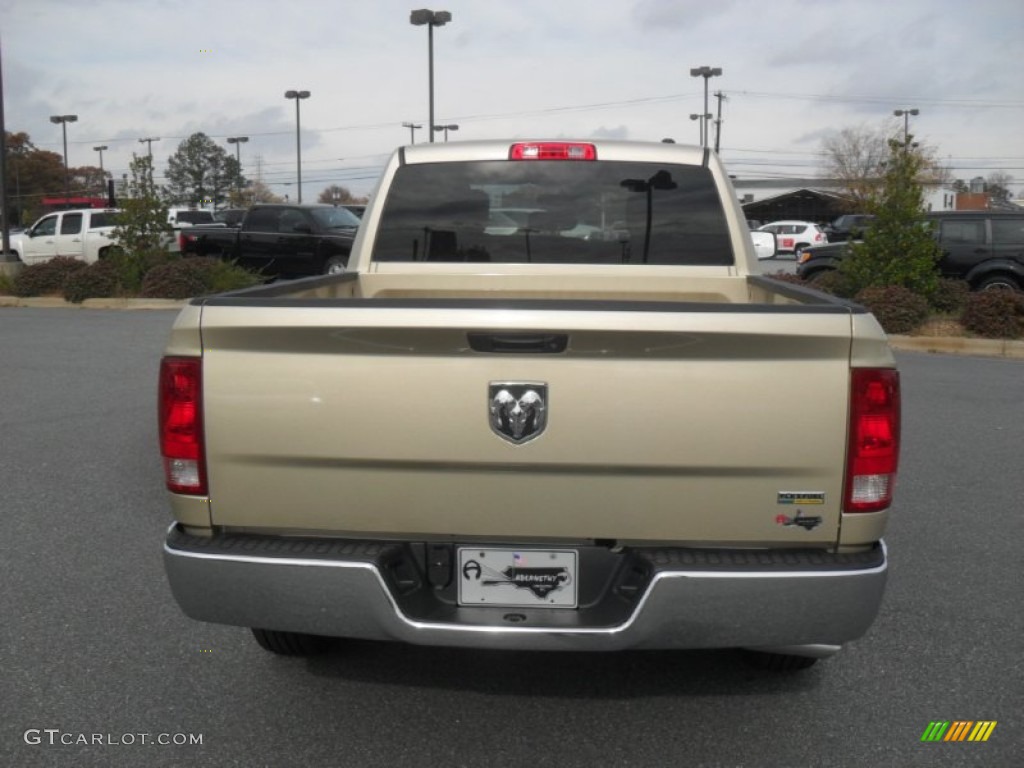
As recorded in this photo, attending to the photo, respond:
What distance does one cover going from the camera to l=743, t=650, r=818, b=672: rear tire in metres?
3.65

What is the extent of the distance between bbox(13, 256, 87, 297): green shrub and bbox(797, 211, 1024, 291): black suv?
54.6 feet

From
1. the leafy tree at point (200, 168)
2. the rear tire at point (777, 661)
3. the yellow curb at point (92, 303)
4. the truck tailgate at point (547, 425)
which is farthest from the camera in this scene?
the leafy tree at point (200, 168)

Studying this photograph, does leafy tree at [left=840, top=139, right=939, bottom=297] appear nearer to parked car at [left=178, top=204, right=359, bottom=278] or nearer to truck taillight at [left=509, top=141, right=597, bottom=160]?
parked car at [left=178, top=204, right=359, bottom=278]

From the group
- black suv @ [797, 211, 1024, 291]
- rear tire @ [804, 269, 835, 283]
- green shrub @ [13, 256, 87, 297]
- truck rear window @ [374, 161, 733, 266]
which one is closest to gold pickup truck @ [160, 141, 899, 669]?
truck rear window @ [374, 161, 733, 266]

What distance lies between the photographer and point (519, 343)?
111 inches

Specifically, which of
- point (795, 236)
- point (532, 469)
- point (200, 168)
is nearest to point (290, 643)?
point (532, 469)

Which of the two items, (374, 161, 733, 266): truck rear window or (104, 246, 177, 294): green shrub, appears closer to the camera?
(374, 161, 733, 266): truck rear window

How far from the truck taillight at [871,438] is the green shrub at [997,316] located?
12.6 metres

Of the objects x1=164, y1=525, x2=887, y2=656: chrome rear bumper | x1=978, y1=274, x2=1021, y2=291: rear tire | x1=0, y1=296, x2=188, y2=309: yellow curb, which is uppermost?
x1=978, y1=274, x2=1021, y2=291: rear tire

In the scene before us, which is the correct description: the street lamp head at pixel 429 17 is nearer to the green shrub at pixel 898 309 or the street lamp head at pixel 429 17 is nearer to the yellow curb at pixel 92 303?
the yellow curb at pixel 92 303

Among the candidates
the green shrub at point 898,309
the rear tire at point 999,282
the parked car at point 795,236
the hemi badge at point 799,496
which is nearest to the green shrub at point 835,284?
the green shrub at point 898,309

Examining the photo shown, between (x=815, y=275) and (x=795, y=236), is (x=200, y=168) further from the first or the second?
(x=815, y=275)

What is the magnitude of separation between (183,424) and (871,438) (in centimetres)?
197

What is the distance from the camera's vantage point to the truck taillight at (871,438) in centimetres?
280
